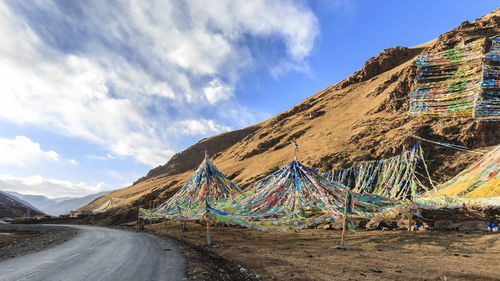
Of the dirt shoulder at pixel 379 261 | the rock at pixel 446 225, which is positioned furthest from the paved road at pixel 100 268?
the rock at pixel 446 225

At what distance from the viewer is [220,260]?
9.52 m

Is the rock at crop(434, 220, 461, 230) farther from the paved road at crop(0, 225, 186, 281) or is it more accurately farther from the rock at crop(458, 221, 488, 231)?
the paved road at crop(0, 225, 186, 281)

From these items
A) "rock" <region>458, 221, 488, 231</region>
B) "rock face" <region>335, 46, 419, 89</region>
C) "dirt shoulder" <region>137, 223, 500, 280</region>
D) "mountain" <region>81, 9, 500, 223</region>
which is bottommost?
"dirt shoulder" <region>137, 223, 500, 280</region>

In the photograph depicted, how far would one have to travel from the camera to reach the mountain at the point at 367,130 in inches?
897

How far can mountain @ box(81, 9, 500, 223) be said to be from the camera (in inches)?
897

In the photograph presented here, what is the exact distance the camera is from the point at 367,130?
102 ft

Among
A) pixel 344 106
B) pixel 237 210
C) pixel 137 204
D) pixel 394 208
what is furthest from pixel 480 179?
pixel 137 204

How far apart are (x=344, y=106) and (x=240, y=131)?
4500 cm

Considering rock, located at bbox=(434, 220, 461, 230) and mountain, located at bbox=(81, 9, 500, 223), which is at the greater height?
mountain, located at bbox=(81, 9, 500, 223)

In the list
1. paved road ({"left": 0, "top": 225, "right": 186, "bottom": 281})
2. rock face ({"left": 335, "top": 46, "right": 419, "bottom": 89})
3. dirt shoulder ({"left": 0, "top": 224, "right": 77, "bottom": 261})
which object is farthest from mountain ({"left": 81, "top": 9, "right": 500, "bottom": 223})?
paved road ({"left": 0, "top": 225, "right": 186, "bottom": 281})

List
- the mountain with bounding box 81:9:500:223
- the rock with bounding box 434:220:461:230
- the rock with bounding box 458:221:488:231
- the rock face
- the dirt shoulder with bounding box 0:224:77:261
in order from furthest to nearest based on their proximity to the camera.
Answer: the rock face → the mountain with bounding box 81:9:500:223 → the rock with bounding box 434:220:461:230 → the rock with bounding box 458:221:488:231 → the dirt shoulder with bounding box 0:224:77:261

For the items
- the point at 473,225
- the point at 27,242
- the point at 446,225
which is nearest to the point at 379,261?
the point at 446,225

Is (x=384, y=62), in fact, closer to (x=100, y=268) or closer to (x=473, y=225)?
(x=473, y=225)

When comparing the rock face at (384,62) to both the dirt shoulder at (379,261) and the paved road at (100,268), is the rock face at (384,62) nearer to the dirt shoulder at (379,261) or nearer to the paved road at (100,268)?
the dirt shoulder at (379,261)
